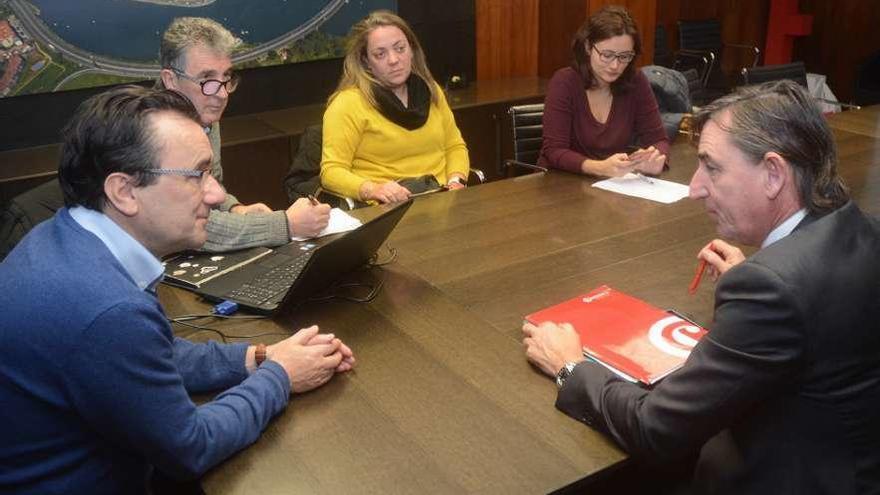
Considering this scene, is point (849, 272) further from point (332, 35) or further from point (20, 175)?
point (332, 35)

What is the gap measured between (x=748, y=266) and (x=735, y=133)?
0.28 metres

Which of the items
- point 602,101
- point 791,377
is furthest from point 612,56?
point 791,377

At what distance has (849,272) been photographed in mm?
1240

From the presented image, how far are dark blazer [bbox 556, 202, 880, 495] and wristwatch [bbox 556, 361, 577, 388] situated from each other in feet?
0.40

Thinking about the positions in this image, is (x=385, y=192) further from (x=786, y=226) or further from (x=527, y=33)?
(x=527, y=33)

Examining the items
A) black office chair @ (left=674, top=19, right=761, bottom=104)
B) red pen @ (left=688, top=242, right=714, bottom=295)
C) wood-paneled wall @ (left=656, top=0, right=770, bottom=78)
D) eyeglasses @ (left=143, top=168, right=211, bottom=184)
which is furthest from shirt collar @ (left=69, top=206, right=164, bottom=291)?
wood-paneled wall @ (left=656, top=0, right=770, bottom=78)

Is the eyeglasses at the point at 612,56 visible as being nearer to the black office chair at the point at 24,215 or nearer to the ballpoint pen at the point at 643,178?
the ballpoint pen at the point at 643,178

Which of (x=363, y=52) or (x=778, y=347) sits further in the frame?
(x=363, y=52)

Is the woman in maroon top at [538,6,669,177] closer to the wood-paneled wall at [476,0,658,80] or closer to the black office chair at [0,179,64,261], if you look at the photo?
the black office chair at [0,179,64,261]

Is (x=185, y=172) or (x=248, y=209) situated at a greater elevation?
(x=185, y=172)

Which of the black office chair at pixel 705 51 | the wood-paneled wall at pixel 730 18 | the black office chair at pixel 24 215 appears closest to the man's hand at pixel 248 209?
the black office chair at pixel 24 215

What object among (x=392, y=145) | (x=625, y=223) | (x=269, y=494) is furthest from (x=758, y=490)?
(x=392, y=145)

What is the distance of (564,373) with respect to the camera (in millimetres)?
1461

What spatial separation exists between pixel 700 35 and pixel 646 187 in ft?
14.7
